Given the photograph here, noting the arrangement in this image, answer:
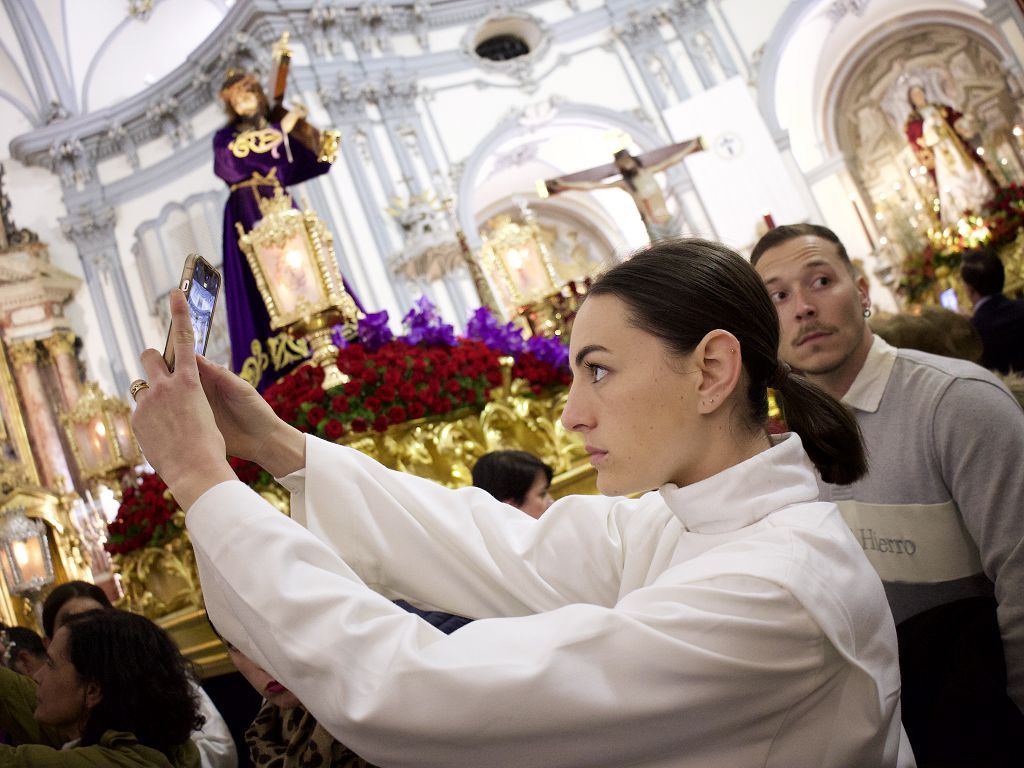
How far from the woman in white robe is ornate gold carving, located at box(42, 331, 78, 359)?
12.0 m

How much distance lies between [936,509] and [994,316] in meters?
2.60

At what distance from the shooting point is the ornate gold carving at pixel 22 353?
11.5m

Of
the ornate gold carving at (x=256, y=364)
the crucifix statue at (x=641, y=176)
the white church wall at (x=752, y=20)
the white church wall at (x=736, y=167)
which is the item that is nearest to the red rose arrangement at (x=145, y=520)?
the ornate gold carving at (x=256, y=364)

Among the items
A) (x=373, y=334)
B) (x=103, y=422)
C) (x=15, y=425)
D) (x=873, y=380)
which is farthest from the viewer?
(x=15, y=425)

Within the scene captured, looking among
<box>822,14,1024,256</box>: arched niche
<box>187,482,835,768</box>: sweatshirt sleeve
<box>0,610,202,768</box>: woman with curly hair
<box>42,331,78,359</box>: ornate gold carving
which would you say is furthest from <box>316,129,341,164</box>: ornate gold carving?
<box>822,14,1024,256</box>: arched niche

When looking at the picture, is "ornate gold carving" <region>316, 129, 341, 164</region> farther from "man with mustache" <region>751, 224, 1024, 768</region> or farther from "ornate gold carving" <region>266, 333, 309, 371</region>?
"man with mustache" <region>751, 224, 1024, 768</region>

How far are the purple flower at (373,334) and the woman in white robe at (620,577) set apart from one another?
2.00 metres

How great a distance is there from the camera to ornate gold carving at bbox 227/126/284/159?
4.42 m

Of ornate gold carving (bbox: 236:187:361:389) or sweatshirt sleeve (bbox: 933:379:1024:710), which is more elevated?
ornate gold carving (bbox: 236:187:361:389)

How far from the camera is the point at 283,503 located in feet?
9.64

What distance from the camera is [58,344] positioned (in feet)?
39.4

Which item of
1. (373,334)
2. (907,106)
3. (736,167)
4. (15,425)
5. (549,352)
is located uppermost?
(907,106)

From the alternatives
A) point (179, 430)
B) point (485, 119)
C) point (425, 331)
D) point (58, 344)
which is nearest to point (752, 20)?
point (485, 119)

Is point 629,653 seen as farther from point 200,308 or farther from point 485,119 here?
point 485,119
